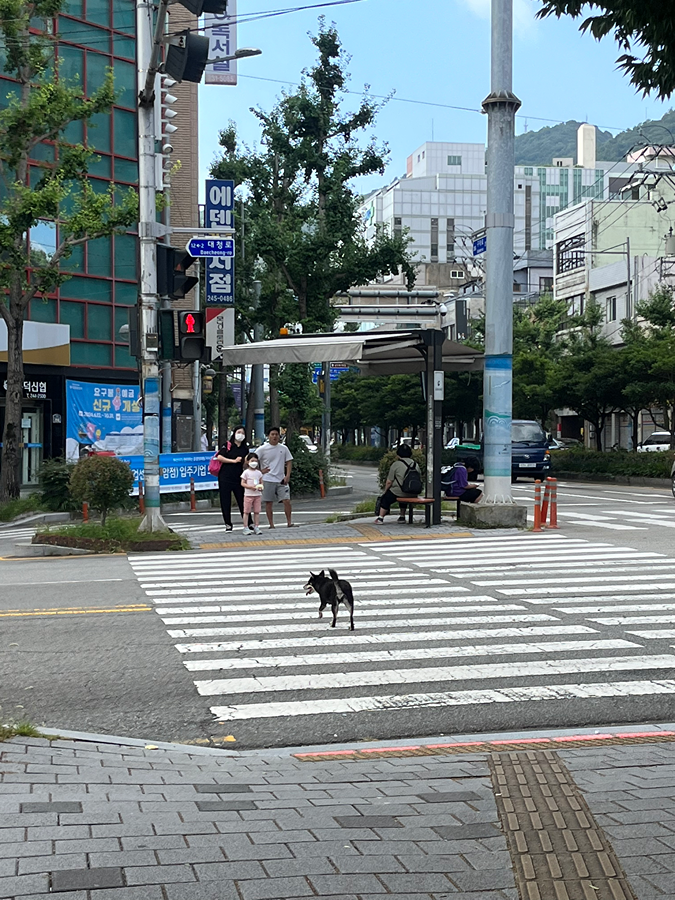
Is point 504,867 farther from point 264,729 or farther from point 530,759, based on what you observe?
point 264,729

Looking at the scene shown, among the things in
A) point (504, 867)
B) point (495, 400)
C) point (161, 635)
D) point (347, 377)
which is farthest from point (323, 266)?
point (347, 377)

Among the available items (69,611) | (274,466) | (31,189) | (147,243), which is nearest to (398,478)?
(274,466)

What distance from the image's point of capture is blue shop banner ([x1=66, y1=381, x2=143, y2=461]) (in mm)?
34031

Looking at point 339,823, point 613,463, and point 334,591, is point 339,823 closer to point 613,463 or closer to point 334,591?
point 334,591

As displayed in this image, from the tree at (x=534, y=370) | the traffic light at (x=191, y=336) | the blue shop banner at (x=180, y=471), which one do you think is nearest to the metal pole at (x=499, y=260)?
the traffic light at (x=191, y=336)

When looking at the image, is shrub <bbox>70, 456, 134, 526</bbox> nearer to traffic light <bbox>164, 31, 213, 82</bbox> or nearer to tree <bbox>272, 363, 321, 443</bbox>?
traffic light <bbox>164, 31, 213, 82</bbox>

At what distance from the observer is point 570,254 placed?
257 ft

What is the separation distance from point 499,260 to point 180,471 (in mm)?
10889

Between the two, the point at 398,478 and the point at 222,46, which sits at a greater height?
the point at 222,46

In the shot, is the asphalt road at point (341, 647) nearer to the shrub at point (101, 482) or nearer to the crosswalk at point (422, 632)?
the crosswalk at point (422, 632)

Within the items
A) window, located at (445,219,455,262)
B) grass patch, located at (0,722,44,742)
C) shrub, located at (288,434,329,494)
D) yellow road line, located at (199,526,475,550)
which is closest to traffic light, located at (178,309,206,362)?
yellow road line, located at (199,526,475,550)

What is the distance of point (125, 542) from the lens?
17.4 m

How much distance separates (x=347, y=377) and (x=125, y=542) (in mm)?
54444

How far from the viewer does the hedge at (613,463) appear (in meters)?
36.6
